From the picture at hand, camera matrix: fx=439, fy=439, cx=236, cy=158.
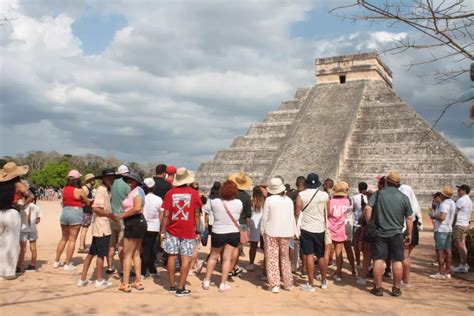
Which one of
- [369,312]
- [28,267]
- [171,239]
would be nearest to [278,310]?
[369,312]

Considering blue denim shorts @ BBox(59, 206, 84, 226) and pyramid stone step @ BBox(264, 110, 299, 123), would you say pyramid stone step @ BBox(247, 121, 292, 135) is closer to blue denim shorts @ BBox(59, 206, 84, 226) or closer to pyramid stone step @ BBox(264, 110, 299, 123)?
pyramid stone step @ BBox(264, 110, 299, 123)

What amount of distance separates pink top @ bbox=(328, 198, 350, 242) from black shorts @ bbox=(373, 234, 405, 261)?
33.3 inches

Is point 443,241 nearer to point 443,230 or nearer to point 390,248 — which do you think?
point 443,230

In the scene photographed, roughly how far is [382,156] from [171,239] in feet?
63.4

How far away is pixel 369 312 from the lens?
5.71 metres

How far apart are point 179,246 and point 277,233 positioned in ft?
4.97

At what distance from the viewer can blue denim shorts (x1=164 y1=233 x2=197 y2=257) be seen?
247 inches

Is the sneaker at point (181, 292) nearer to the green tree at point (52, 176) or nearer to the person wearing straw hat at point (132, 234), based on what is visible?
the person wearing straw hat at point (132, 234)

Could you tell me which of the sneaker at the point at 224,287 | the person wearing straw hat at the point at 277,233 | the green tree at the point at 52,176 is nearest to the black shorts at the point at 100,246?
the sneaker at the point at 224,287

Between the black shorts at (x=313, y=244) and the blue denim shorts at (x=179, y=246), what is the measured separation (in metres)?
1.80

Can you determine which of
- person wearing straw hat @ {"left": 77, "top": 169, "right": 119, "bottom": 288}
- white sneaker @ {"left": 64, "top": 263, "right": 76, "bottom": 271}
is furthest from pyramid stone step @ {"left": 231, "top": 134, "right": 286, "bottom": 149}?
person wearing straw hat @ {"left": 77, "top": 169, "right": 119, "bottom": 288}

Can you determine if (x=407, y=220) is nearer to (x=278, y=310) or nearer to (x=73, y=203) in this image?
(x=278, y=310)

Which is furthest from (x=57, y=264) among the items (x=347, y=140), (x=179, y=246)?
(x=347, y=140)

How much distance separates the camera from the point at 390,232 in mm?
6691
